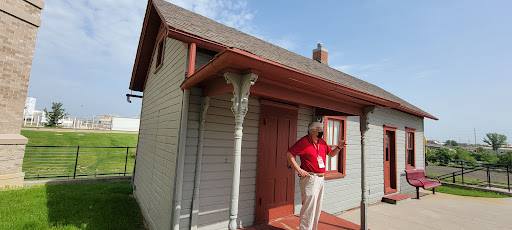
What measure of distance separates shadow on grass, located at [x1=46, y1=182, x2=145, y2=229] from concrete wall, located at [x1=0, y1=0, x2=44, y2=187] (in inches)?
84.6

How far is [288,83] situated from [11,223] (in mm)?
5966

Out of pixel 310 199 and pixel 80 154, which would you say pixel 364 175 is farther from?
pixel 80 154

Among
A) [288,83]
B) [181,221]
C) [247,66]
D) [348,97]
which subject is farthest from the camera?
[348,97]

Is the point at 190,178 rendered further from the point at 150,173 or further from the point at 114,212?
the point at 114,212

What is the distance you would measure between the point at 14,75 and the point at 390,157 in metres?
14.7

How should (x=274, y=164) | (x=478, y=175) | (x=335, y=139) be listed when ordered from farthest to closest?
(x=478, y=175)
(x=335, y=139)
(x=274, y=164)

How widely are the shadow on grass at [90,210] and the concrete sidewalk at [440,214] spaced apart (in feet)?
17.7

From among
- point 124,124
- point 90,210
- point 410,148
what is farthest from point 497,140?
point 124,124

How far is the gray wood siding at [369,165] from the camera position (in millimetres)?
6197

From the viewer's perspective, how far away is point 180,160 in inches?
141

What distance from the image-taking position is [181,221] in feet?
11.9

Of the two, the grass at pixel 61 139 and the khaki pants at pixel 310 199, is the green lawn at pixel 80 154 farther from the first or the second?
the khaki pants at pixel 310 199

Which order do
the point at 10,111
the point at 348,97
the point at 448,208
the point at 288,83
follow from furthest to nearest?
the point at 10,111
the point at 448,208
the point at 348,97
the point at 288,83

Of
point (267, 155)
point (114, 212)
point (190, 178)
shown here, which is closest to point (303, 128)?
point (267, 155)
